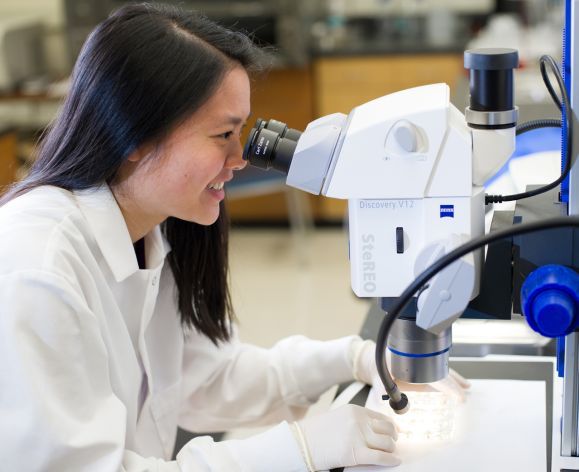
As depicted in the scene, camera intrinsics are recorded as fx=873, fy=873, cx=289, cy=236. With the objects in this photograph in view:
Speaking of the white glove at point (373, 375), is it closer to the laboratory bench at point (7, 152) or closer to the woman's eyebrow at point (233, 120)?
the woman's eyebrow at point (233, 120)

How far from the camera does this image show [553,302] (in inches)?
36.3

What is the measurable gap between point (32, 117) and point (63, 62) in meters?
0.34

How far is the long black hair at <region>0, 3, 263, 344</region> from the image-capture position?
118cm

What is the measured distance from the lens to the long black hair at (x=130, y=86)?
1.18m

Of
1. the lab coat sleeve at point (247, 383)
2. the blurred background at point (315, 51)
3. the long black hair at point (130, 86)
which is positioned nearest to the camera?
the long black hair at point (130, 86)

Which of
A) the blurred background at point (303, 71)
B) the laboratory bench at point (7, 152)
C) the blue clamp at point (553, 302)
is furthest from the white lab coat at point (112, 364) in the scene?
the laboratory bench at point (7, 152)

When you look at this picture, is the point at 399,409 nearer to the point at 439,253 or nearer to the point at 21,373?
the point at 439,253

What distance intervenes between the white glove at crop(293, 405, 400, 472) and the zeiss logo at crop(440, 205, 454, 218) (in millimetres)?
314

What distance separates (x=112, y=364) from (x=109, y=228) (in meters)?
0.19

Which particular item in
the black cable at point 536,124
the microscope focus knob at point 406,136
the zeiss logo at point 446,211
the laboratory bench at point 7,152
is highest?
the microscope focus knob at point 406,136

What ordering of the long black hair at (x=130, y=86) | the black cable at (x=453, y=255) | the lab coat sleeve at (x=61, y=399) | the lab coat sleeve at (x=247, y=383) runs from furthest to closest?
the lab coat sleeve at (x=247, y=383) < the long black hair at (x=130, y=86) < the lab coat sleeve at (x=61, y=399) < the black cable at (x=453, y=255)

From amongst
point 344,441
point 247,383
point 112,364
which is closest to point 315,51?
point 247,383

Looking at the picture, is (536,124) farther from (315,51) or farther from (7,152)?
(7,152)

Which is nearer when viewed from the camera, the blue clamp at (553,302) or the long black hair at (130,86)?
the blue clamp at (553,302)
